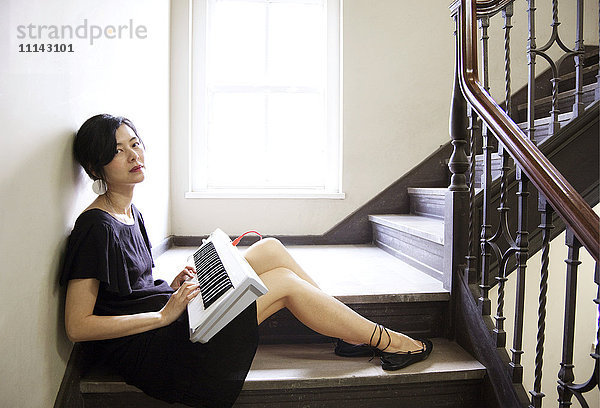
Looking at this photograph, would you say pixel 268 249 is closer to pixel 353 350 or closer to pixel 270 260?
pixel 270 260

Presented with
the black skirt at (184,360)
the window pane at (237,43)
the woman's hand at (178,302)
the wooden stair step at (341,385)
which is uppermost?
the window pane at (237,43)

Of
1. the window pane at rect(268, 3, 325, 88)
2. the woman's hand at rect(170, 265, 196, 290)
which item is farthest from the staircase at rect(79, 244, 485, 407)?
the window pane at rect(268, 3, 325, 88)

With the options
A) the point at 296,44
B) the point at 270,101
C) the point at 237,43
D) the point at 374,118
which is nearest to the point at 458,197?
the point at 374,118

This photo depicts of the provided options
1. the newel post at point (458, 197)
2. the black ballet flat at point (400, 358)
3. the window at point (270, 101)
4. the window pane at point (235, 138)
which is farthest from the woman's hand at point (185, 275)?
the window pane at point (235, 138)

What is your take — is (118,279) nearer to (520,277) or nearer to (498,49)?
(520,277)

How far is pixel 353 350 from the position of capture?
1747 mm

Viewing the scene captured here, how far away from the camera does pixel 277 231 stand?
11.0 ft

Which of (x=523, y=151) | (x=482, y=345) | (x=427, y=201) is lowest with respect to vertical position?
(x=482, y=345)

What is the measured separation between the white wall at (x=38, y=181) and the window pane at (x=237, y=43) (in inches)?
62.4

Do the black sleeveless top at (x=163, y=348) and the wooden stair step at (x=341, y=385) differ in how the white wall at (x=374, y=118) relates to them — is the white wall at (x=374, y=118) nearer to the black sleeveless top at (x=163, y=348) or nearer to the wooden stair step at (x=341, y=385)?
the wooden stair step at (x=341, y=385)

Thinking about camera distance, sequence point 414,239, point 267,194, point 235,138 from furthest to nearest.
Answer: point 235,138 < point 267,194 < point 414,239

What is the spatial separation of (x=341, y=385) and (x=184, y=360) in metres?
0.54

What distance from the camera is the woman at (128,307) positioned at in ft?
4.46

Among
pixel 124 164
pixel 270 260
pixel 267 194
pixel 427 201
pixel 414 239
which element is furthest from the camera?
pixel 267 194
